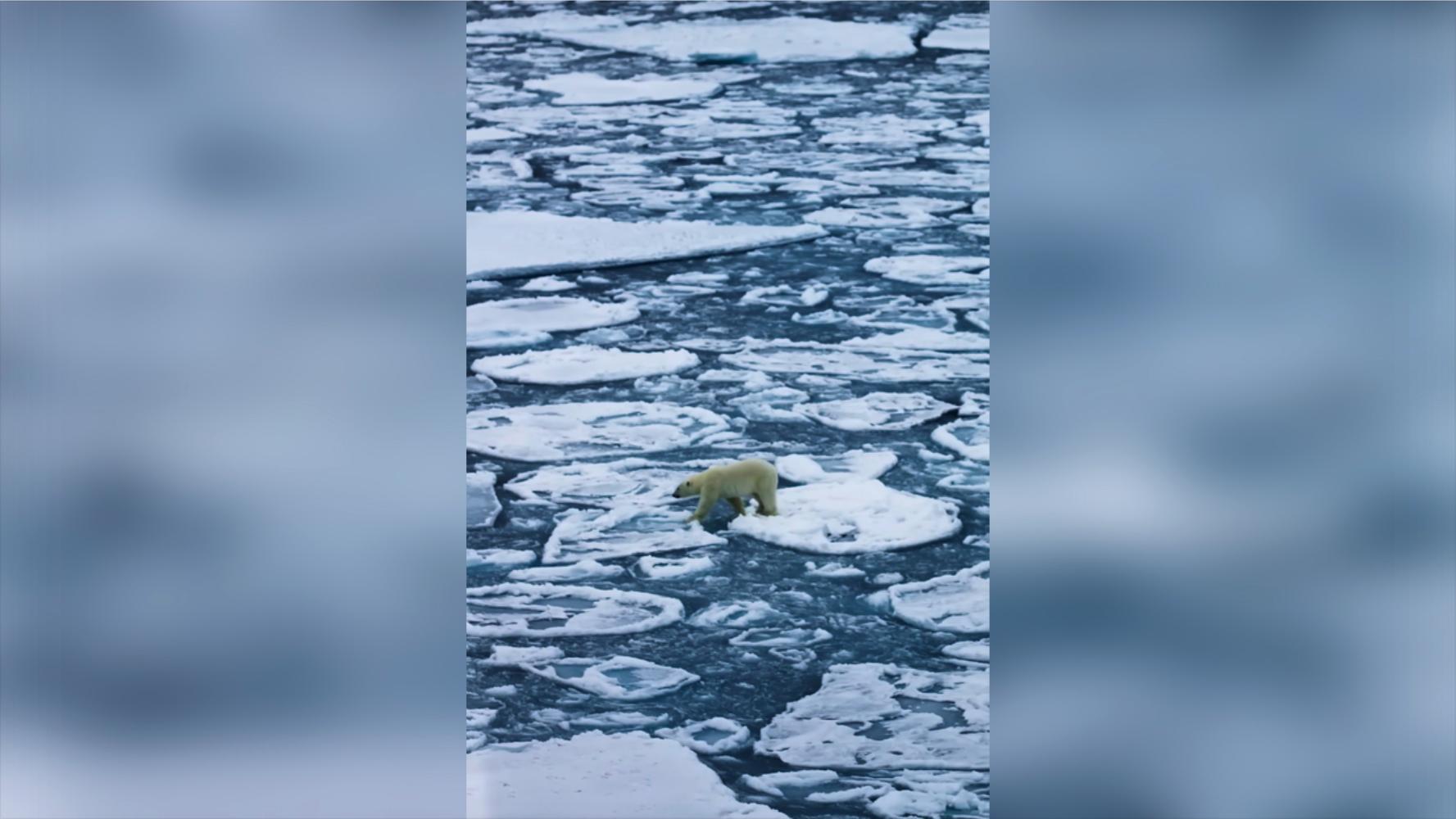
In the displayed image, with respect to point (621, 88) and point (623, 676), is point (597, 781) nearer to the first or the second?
point (623, 676)

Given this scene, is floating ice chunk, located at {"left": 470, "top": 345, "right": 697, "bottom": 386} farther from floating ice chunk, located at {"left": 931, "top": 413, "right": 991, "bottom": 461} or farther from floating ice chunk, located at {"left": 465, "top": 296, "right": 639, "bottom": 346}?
floating ice chunk, located at {"left": 931, "top": 413, "right": 991, "bottom": 461}

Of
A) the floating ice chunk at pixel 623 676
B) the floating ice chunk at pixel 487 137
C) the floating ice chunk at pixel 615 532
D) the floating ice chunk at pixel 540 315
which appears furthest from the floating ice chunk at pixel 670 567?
the floating ice chunk at pixel 487 137

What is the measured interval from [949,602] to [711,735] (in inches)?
15.9

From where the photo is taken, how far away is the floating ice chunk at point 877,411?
183 cm

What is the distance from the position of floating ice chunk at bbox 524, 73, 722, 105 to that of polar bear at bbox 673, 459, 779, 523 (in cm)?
56

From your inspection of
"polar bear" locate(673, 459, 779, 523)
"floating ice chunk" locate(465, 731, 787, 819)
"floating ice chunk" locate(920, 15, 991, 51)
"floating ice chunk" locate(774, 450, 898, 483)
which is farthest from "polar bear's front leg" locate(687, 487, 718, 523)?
"floating ice chunk" locate(920, 15, 991, 51)

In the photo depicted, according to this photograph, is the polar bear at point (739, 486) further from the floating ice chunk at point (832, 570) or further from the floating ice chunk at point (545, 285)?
the floating ice chunk at point (545, 285)
